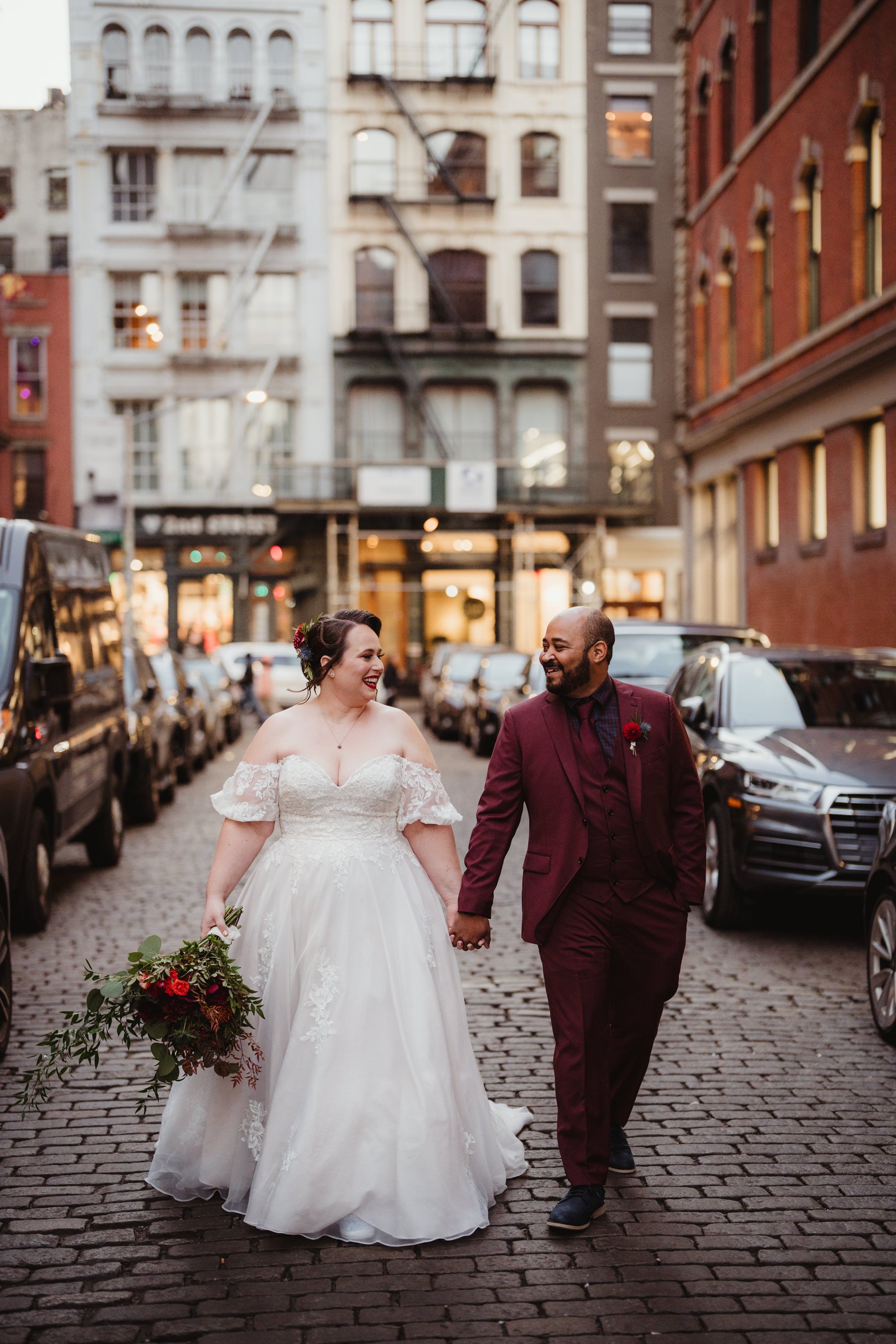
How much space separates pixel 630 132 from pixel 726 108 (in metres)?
16.7

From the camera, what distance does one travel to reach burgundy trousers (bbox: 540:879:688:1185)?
186 inches

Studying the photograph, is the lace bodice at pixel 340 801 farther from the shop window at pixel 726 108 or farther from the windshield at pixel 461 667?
the shop window at pixel 726 108

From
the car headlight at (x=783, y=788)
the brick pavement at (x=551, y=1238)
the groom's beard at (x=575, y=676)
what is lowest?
the brick pavement at (x=551, y=1238)

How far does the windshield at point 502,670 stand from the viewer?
24.2 metres

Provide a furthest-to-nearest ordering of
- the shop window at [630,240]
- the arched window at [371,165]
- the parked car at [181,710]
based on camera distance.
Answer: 1. the shop window at [630,240]
2. the arched window at [371,165]
3. the parked car at [181,710]

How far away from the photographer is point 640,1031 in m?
4.96

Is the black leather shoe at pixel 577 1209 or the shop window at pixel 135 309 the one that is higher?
the shop window at pixel 135 309

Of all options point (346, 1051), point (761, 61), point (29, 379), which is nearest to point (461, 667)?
point (761, 61)

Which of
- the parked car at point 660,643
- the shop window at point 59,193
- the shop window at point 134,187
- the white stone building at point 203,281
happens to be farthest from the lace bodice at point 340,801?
the shop window at point 59,193

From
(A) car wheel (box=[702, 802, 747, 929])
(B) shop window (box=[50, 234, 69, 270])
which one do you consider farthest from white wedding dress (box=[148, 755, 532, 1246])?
(B) shop window (box=[50, 234, 69, 270])

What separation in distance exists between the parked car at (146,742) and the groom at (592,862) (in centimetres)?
1001

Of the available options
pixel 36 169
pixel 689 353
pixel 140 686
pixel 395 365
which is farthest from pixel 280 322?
pixel 140 686

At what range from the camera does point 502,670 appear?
24703 mm

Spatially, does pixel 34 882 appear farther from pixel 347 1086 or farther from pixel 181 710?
pixel 181 710
